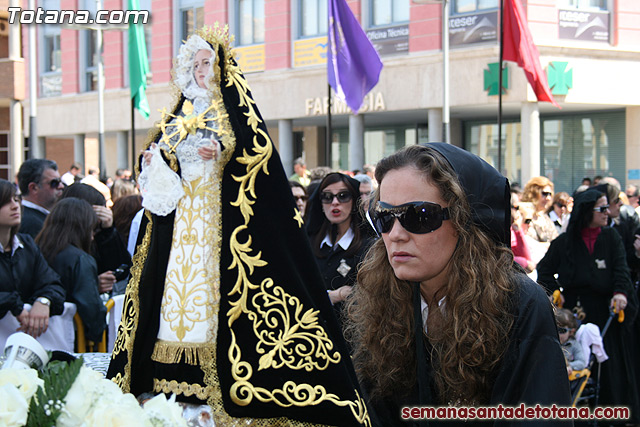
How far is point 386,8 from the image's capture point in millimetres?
19125

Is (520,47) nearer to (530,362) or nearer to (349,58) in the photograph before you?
(349,58)

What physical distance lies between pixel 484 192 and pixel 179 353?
156 centimetres

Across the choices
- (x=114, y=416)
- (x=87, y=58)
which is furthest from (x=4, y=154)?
(x=114, y=416)

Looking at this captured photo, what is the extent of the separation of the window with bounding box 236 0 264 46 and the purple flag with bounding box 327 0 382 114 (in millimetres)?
11029

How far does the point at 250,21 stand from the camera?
2180 centimetres

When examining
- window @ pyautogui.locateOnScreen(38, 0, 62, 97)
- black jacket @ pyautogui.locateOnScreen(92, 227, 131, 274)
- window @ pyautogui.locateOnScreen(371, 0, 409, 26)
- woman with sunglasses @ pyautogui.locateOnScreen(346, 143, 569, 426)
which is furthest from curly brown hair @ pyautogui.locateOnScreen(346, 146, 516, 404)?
window @ pyautogui.locateOnScreen(38, 0, 62, 97)

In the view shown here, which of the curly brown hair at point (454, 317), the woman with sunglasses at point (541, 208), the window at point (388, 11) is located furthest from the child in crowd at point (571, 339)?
the window at point (388, 11)

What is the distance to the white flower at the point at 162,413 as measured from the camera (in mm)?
1336

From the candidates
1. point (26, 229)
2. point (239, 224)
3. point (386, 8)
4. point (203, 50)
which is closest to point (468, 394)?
point (239, 224)

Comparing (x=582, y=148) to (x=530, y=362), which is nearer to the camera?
(x=530, y=362)

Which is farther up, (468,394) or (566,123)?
(566,123)

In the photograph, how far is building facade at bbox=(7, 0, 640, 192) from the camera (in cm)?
1711

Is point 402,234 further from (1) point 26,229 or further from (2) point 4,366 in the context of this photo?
(1) point 26,229

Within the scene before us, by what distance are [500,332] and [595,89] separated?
16402 millimetres
